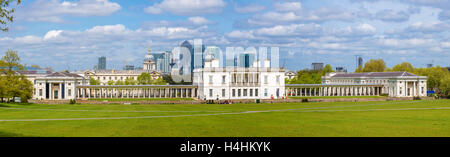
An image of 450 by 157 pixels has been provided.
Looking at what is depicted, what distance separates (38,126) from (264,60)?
181 feet

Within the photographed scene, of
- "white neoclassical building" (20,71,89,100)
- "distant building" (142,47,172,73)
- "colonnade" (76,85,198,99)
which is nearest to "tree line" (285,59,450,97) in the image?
"colonnade" (76,85,198,99)

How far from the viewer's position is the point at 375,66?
13675 centimetres

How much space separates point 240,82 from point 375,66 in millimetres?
77632

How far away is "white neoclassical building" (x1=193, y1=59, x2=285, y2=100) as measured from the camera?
74.8 m

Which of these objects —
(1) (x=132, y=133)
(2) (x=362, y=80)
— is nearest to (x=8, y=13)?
(1) (x=132, y=133)

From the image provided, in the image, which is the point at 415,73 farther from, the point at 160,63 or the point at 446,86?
the point at 160,63

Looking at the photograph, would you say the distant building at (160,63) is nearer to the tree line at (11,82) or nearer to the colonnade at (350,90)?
the colonnade at (350,90)

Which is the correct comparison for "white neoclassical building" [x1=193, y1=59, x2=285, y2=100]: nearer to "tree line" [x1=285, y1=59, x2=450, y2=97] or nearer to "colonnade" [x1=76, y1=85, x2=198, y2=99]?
"colonnade" [x1=76, y1=85, x2=198, y2=99]

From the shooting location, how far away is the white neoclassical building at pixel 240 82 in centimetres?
7475

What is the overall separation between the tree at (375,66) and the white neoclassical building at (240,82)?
71252 mm

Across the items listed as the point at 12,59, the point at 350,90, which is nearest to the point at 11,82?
the point at 12,59

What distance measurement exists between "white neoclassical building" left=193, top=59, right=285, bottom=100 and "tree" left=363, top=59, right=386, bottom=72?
71252 millimetres

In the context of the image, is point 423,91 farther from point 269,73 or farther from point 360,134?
point 360,134

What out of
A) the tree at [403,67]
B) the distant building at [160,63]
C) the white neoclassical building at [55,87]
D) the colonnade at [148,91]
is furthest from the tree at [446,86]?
the distant building at [160,63]
